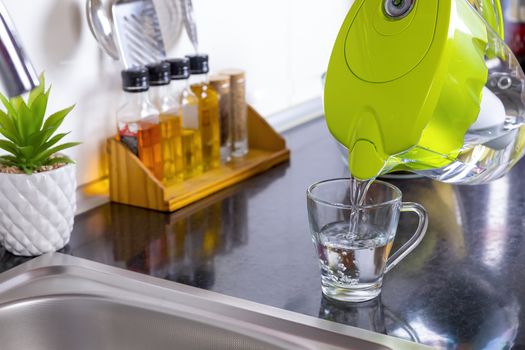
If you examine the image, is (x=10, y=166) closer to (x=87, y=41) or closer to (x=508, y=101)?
(x=87, y=41)

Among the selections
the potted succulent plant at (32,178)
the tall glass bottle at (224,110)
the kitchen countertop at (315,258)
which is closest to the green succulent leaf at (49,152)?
the potted succulent plant at (32,178)

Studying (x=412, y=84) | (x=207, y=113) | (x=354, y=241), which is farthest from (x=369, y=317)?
(x=207, y=113)

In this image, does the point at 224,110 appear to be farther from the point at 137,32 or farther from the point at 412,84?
the point at 412,84

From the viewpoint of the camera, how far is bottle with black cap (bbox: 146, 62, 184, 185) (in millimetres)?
1275

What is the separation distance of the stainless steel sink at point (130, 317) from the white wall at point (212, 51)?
28 centimetres

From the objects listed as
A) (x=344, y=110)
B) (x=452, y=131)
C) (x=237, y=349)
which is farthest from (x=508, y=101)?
(x=237, y=349)

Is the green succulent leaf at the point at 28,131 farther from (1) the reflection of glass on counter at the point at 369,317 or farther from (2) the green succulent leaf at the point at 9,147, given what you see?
(1) the reflection of glass on counter at the point at 369,317

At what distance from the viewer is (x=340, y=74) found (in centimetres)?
93

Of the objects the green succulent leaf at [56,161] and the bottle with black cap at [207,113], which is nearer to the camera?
the green succulent leaf at [56,161]

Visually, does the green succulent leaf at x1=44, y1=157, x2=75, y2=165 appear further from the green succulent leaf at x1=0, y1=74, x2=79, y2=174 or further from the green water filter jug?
the green water filter jug

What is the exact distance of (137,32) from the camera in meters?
1.28

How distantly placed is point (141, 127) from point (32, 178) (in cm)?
24

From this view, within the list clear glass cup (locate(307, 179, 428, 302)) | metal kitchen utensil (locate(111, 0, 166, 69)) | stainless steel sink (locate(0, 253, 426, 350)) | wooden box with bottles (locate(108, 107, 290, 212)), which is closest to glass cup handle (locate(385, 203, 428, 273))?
clear glass cup (locate(307, 179, 428, 302))

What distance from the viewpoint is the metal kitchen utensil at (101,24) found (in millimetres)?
1208
